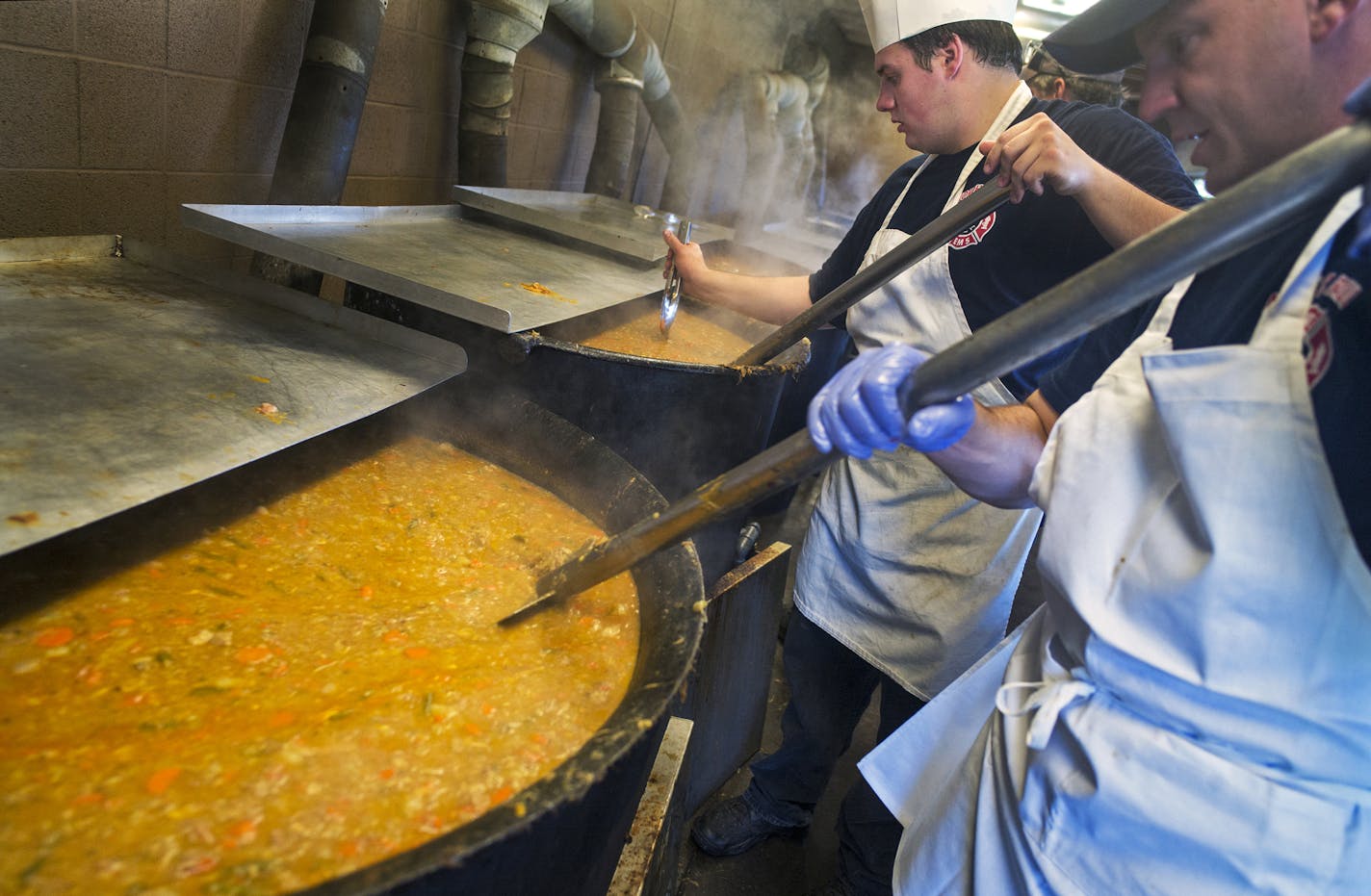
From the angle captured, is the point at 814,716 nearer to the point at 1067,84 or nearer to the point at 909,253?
the point at 909,253

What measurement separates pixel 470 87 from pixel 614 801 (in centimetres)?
335

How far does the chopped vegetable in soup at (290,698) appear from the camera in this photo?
0.90m

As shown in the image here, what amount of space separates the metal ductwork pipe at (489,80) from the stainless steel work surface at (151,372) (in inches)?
77.2

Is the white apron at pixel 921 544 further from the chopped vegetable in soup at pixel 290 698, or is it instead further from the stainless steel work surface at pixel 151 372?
the stainless steel work surface at pixel 151 372

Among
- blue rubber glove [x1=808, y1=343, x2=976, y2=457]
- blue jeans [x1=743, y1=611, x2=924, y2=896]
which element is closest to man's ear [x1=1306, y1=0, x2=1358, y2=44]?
blue rubber glove [x1=808, y1=343, x2=976, y2=457]

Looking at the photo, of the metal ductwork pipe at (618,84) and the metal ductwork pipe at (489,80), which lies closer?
the metal ductwork pipe at (489,80)

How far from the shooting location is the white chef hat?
2170mm

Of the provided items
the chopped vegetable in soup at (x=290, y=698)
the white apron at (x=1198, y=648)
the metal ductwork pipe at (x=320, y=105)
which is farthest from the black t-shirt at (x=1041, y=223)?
the metal ductwork pipe at (x=320, y=105)

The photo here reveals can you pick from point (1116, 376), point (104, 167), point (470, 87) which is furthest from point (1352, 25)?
point (470, 87)

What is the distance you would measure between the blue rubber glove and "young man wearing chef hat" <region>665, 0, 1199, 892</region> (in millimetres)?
997

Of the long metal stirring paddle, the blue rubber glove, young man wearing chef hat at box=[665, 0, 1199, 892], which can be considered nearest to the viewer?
the blue rubber glove

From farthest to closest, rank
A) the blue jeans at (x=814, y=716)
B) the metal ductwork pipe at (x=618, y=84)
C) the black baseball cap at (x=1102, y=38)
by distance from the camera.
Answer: the metal ductwork pipe at (x=618, y=84) < the blue jeans at (x=814, y=716) < the black baseball cap at (x=1102, y=38)

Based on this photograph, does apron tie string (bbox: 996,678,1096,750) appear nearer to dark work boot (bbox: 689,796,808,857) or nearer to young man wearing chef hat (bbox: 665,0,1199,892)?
young man wearing chef hat (bbox: 665,0,1199,892)

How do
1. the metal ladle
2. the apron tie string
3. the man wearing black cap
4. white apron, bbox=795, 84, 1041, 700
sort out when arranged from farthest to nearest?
the man wearing black cap
the metal ladle
white apron, bbox=795, 84, 1041, 700
the apron tie string
